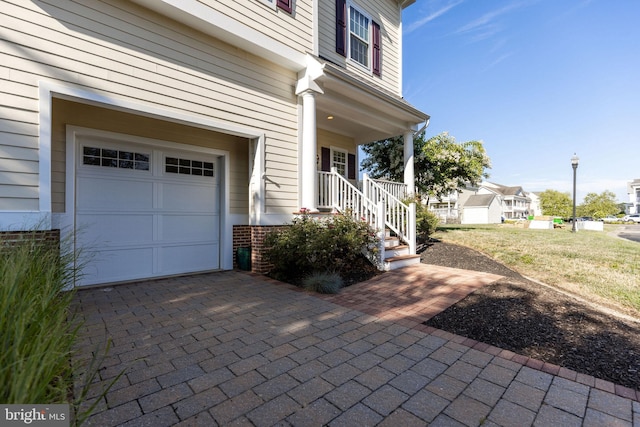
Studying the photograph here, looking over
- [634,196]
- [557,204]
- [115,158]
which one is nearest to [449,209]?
[557,204]

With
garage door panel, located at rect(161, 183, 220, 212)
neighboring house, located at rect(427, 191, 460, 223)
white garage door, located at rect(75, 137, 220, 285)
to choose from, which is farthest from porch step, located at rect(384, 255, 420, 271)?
neighboring house, located at rect(427, 191, 460, 223)

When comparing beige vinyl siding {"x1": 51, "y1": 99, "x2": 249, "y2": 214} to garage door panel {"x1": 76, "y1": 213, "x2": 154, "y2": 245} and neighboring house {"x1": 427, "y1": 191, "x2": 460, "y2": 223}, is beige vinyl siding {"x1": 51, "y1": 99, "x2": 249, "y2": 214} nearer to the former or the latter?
garage door panel {"x1": 76, "y1": 213, "x2": 154, "y2": 245}

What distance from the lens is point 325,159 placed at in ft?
29.8

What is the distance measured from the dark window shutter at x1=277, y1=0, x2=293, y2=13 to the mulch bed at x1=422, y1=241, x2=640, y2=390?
22.0 ft

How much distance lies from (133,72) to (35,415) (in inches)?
190

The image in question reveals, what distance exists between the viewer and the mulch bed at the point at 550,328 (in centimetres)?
251

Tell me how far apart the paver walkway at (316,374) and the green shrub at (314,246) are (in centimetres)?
146

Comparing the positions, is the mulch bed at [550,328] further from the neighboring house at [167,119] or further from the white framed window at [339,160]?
the white framed window at [339,160]

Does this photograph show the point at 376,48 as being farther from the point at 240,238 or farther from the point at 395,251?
the point at 240,238

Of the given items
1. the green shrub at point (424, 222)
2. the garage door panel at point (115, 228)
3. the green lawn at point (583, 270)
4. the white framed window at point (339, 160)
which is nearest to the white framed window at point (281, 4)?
the white framed window at point (339, 160)

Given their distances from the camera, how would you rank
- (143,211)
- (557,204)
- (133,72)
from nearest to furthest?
(133,72)
(143,211)
(557,204)

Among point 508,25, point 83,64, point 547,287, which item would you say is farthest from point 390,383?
point 508,25

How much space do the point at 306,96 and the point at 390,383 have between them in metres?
5.86

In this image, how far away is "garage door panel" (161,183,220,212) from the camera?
582cm
